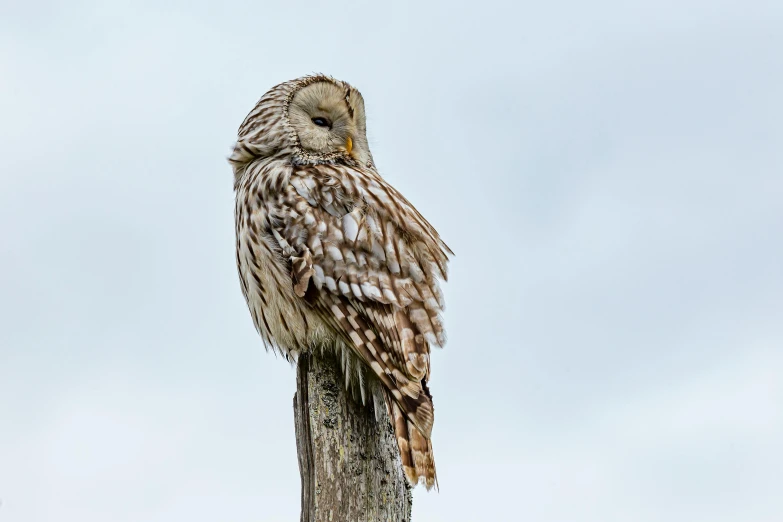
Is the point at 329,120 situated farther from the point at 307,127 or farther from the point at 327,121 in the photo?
the point at 307,127

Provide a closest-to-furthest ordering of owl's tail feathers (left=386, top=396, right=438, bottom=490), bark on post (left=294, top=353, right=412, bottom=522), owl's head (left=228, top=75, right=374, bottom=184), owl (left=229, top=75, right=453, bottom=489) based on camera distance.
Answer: bark on post (left=294, top=353, right=412, bottom=522) → owl's tail feathers (left=386, top=396, right=438, bottom=490) → owl (left=229, top=75, right=453, bottom=489) → owl's head (left=228, top=75, right=374, bottom=184)

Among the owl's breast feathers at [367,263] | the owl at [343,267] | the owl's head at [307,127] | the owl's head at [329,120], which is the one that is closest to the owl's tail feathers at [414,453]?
the owl at [343,267]

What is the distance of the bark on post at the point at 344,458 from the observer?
14.4 ft

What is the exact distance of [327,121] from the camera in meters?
6.91

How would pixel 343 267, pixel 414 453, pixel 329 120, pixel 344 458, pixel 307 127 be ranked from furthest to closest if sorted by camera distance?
pixel 329 120 < pixel 307 127 < pixel 343 267 < pixel 414 453 < pixel 344 458

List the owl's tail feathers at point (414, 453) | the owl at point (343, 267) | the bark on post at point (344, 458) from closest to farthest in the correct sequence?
the bark on post at point (344, 458) → the owl's tail feathers at point (414, 453) → the owl at point (343, 267)

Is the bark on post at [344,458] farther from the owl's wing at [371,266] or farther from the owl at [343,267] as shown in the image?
the owl's wing at [371,266]

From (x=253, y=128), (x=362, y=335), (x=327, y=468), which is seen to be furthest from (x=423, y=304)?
(x=253, y=128)

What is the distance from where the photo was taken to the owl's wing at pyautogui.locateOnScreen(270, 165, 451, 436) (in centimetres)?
514

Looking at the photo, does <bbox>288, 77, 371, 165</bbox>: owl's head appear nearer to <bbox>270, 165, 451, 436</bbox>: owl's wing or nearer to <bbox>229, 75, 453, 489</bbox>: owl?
<bbox>229, 75, 453, 489</bbox>: owl

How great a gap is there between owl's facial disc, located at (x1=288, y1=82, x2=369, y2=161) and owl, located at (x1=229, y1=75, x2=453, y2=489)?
2cm

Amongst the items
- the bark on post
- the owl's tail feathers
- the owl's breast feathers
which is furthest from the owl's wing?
the bark on post

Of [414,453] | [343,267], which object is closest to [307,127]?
[343,267]

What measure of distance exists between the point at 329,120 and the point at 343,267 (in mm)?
1755
